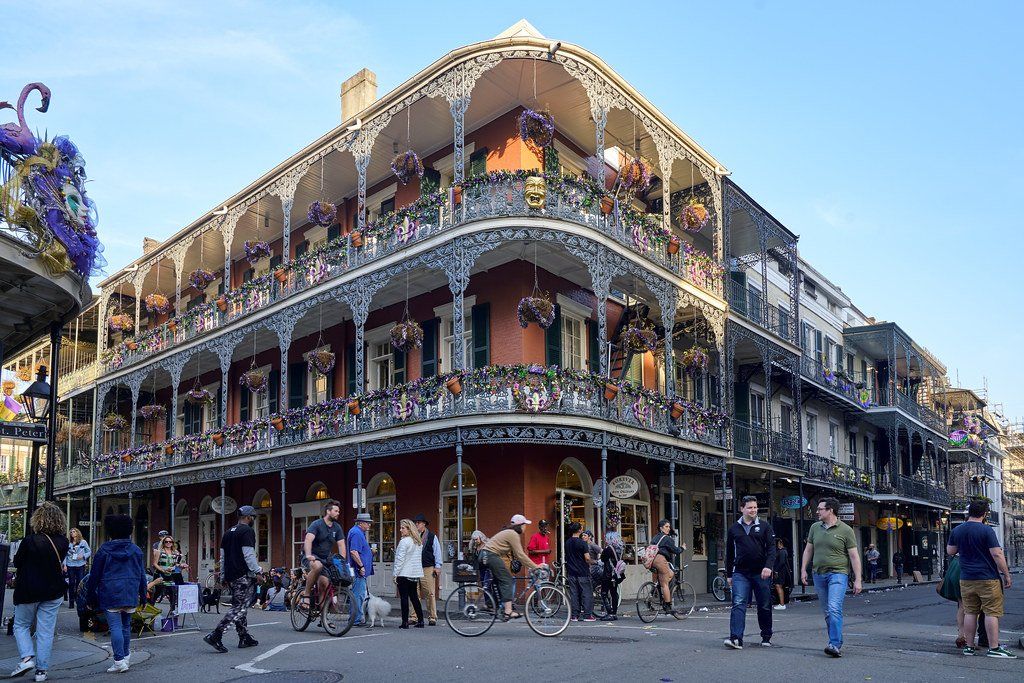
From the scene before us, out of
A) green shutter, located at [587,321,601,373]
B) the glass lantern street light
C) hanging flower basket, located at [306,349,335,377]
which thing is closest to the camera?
the glass lantern street light

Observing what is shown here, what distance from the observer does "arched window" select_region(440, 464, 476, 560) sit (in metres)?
19.8

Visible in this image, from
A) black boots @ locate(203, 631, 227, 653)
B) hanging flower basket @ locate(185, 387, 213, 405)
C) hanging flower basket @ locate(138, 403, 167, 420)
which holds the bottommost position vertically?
black boots @ locate(203, 631, 227, 653)

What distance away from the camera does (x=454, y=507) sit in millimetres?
20188

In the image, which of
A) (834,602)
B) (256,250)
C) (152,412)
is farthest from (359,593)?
(152,412)

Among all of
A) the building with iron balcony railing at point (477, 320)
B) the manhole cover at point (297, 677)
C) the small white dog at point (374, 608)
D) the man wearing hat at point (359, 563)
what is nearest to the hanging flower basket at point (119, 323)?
the building with iron balcony railing at point (477, 320)

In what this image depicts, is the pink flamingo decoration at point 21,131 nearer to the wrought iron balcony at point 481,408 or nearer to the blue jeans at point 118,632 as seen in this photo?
the blue jeans at point 118,632

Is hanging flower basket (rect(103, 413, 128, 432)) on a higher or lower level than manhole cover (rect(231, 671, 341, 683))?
higher

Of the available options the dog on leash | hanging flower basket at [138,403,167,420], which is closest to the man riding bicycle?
the dog on leash

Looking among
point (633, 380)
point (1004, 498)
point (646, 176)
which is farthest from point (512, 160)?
point (1004, 498)

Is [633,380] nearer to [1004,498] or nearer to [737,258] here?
[737,258]

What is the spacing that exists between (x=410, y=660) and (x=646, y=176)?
13.1 meters

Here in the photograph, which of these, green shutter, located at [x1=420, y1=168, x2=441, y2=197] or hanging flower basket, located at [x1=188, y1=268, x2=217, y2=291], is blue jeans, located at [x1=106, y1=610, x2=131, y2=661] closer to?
green shutter, located at [x1=420, y1=168, x2=441, y2=197]

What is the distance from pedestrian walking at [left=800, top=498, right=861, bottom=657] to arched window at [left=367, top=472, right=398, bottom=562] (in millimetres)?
13099

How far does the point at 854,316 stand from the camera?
4066 centimetres
